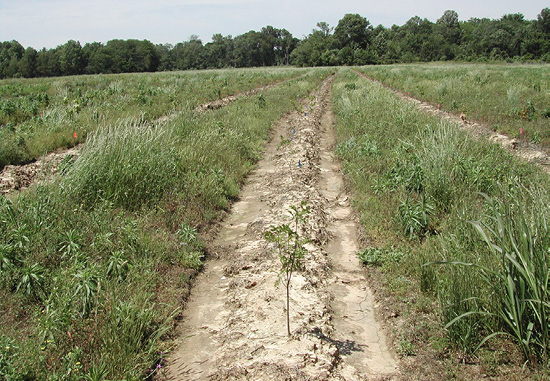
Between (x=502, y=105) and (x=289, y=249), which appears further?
(x=502, y=105)

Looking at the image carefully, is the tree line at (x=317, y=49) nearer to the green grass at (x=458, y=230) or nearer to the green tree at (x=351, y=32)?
the green tree at (x=351, y=32)

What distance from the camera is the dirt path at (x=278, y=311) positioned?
3453 millimetres

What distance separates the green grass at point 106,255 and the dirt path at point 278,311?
0.30 meters

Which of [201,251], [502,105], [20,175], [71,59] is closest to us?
[201,251]

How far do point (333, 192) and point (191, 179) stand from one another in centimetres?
279

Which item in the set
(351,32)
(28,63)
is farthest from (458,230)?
(351,32)

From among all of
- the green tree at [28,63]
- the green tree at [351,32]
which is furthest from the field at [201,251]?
the green tree at [351,32]

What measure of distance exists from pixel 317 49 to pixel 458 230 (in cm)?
9996

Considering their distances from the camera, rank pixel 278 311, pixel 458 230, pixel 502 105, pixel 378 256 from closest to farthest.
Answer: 1. pixel 278 311
2. pixel 458 230
3. pixel 378 256
4. pixel 502 105

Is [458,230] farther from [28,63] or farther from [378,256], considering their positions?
[28,63]

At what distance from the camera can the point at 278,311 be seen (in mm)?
4203

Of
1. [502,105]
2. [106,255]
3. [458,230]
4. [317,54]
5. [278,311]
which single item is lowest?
[278,311]

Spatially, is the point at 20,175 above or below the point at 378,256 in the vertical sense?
above

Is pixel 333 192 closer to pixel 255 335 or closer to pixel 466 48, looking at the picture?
pixel 255 335
